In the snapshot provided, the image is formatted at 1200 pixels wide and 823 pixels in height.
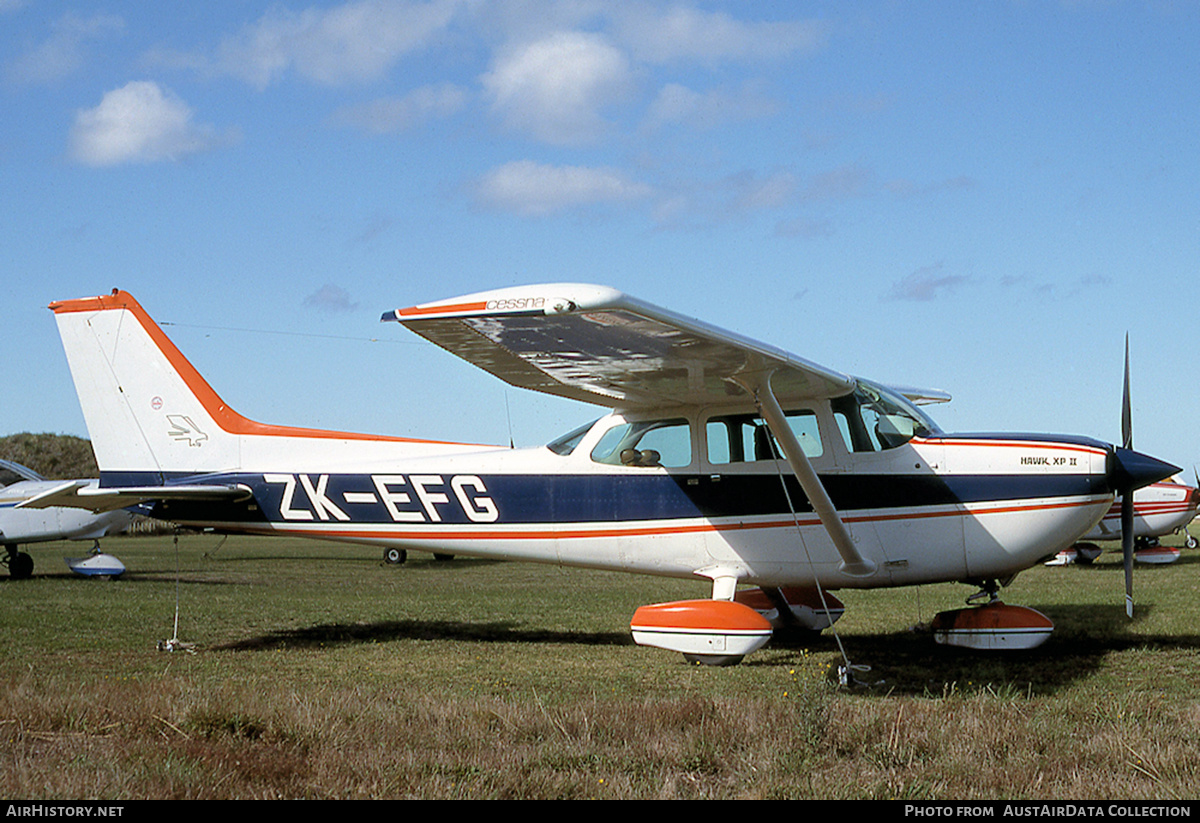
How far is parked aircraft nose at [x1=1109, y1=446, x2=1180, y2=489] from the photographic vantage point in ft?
26.9

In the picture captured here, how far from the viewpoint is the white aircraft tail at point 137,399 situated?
10609 mm

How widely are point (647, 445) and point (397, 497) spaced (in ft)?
9.00

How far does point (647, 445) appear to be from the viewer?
932 cm

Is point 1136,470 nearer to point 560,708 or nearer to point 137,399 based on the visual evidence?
point 560,708

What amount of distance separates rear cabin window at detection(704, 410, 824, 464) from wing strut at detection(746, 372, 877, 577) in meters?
0.60

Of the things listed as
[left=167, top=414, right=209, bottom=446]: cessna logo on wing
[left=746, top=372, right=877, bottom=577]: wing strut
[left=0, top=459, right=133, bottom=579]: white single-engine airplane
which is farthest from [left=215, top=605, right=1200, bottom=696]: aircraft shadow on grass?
Answer: [left=0, top=459, right=133, bottom=579]: white single-engine airplane

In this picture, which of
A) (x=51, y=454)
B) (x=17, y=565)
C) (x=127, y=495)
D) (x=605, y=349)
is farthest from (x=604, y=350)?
(x=51, y=454)

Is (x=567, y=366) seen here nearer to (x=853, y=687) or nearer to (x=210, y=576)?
(x=853, y=687)

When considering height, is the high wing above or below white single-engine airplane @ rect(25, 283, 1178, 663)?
above

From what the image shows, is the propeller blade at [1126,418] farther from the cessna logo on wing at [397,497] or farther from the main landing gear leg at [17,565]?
the main landing gear leg at [17,565]

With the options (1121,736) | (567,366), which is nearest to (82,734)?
(567,366)

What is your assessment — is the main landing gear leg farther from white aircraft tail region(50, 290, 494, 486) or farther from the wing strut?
the wing strut

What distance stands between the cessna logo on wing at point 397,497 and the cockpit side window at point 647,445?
132 cm

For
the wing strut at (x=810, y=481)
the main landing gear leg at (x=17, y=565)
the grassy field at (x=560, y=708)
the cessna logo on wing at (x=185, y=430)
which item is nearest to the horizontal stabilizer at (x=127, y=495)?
the cessna logo on wing at (x=185, y=430)
